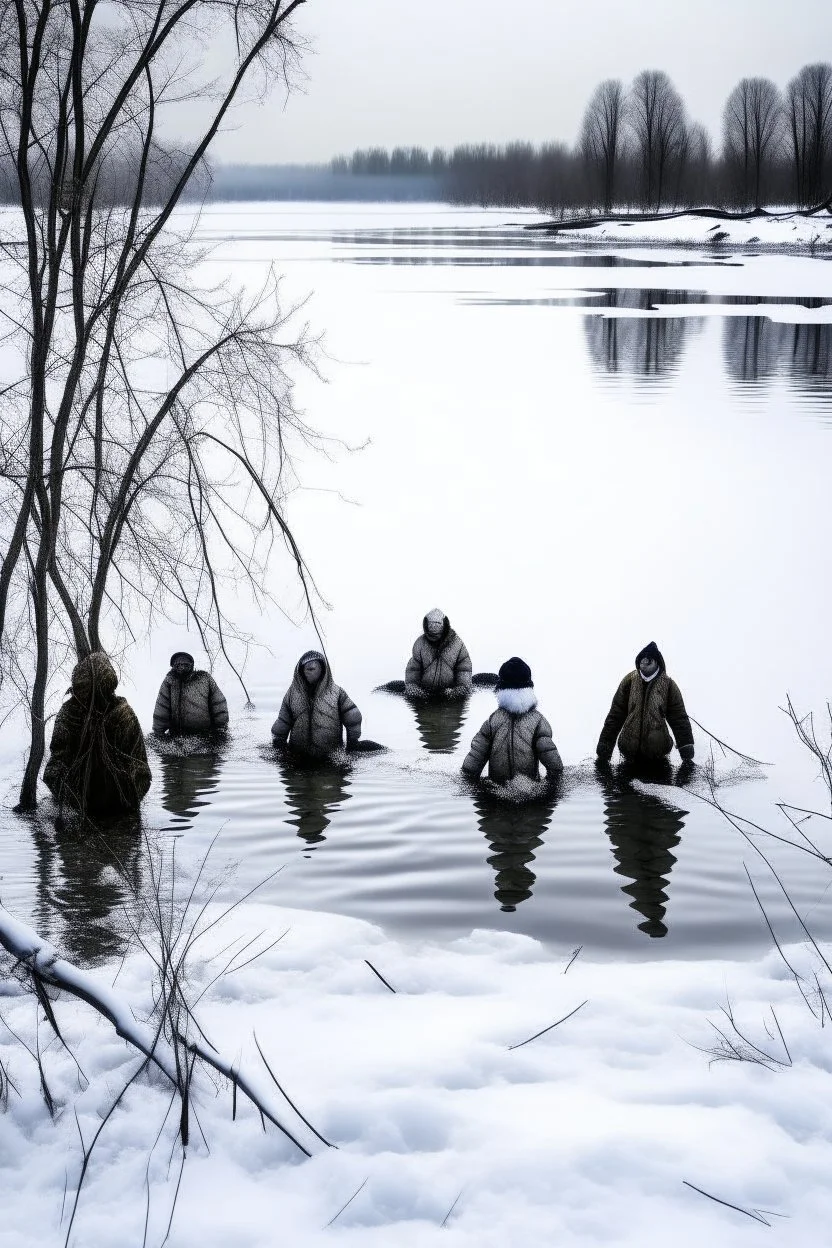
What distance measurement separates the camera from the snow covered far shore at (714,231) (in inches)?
3300

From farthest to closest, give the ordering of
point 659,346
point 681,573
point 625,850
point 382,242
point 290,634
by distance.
Answer: 1. point 382,242
2. point 659,346
3. point 681,573
4. point 290,634
5. point 625,850

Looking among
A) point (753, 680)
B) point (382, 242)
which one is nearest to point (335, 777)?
point (753, 680)

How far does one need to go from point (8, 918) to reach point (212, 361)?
7.13 meters

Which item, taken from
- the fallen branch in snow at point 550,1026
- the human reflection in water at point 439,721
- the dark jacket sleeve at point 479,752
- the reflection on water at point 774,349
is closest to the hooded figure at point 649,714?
the dark jacket sleeve at point 479,752

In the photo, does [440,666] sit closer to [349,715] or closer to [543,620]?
[349,715]

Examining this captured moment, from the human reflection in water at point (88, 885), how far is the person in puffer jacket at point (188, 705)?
2.03m

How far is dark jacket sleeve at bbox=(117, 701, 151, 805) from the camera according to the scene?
28.6ft

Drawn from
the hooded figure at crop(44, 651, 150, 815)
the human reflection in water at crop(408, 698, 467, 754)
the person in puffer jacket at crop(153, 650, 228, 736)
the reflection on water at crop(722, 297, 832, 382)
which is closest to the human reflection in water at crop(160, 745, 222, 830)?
the person in puffer jacket at crop(153, 650, 228, 736)

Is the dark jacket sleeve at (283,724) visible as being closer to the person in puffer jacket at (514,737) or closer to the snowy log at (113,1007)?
the person in puffer jacket at (514,737)

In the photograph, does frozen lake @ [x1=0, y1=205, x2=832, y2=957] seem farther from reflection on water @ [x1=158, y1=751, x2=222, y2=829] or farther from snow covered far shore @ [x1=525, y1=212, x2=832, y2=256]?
snow covered far shore @ [x1=525, y1=212, x2=832, y2=256]

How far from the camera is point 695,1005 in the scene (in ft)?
18.2

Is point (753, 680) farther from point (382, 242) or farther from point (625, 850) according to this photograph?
point (382, 242)

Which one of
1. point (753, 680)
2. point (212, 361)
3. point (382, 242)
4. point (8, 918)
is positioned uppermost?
point (382, 242)

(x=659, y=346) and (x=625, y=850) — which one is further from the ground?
(x=659, y=346)
